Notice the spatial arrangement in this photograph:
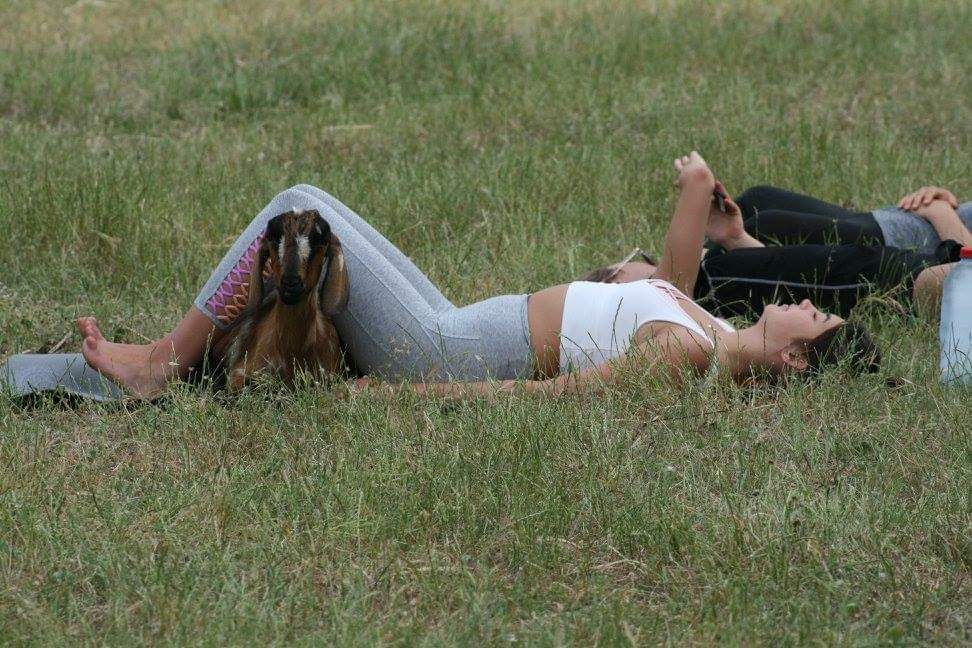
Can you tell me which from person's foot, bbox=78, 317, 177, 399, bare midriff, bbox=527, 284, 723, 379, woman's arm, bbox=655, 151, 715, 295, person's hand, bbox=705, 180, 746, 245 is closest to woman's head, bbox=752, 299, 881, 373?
bare midriff, bbox=527, 284, 723, 379

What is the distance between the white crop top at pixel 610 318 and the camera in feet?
14.0

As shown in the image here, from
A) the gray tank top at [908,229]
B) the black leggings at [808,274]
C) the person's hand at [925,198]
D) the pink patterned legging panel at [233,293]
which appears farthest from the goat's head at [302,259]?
the person's hand at [925,198]

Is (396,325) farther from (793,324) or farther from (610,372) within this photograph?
(793,324)

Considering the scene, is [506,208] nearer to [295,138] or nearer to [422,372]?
[295,138]

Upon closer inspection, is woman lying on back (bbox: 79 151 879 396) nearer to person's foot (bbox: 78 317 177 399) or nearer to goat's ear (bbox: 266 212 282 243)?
person's foot (bbox: 78 317 177 399)

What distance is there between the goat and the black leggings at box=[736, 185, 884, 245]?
7.31ft

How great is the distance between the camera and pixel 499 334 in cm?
442

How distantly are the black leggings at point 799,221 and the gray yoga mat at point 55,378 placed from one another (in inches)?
110

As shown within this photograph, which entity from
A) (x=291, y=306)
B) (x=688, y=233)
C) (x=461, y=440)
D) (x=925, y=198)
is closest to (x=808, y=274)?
(x=688, y=233)

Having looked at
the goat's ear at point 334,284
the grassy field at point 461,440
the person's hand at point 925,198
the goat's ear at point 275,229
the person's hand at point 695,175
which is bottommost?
the grassy field at point 461,440

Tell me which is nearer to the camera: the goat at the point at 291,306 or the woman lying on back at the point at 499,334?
the goat at the point at 291,306

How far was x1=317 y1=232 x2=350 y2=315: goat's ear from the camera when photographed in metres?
4.07

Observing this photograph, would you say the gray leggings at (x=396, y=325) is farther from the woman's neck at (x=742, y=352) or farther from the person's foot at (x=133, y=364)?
the woman's neck at (x=742, y=352)

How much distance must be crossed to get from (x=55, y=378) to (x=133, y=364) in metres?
0.28
